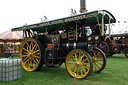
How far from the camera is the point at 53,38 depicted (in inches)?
246

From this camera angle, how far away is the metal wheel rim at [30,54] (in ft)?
21.1

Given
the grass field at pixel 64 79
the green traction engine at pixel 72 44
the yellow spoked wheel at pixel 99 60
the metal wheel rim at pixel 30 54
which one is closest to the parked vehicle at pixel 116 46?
the yellow spoked wheel at pixel 99 60

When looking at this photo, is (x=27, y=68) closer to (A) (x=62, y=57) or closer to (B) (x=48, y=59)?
(B) (x=48, y=59)

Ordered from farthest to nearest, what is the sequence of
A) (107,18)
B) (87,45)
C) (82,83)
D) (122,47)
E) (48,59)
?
(122,47), (48,59), (107,18), (87,45), (82,83)

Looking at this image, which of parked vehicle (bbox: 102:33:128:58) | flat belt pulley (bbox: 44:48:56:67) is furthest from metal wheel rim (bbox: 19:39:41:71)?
parked vehicle (bbox: 102:33:128:58)

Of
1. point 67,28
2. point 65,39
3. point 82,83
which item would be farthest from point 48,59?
point 82,83

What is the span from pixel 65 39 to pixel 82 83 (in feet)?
7.16

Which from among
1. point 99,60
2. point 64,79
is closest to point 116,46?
point 99,60

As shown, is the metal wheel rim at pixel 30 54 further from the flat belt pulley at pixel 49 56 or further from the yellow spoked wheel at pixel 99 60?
the yellow spoked wheel at pixel 99 60

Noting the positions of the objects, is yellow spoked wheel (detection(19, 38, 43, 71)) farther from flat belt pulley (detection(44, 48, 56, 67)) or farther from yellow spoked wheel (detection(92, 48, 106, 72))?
yellow spoked wheel (detection(92, 48, 106, 72))

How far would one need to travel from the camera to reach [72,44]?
5566 millimetres

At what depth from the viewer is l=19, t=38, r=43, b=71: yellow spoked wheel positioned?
20.6 ft

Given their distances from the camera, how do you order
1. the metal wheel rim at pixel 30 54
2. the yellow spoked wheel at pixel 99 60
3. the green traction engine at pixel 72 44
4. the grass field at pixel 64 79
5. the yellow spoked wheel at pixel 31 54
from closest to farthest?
1. the grass field at pixel 64 79
2. the green traction engine at pixel 72 44
3. the yellow spoked wheel at pixel 99 60
4. the yellow spoked wheel at pixel 31 54
5. the metal wheel rim at pixel 30 54

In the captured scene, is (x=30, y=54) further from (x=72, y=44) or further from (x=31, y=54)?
(x=72, y=44)
